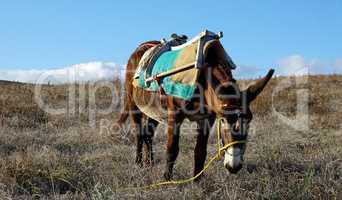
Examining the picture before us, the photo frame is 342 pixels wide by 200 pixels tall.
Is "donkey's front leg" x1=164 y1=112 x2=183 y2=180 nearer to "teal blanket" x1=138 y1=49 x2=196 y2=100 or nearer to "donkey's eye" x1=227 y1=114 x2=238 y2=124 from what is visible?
"teal blanket" x1=138 y1=49 x2=196 y2=100

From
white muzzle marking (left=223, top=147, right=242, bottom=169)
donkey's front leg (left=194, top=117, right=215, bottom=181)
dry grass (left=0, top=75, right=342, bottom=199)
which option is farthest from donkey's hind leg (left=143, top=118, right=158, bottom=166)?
white muzzle marking (left=223, top=147, right=242, bottom=169)

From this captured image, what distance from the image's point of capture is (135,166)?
584 cm

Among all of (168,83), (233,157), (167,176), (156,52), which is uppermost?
(156,52)

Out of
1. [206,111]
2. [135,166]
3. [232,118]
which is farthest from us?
[135,166]

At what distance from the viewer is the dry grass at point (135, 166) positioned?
4609 mm

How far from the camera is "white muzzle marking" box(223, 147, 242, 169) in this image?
4.03m

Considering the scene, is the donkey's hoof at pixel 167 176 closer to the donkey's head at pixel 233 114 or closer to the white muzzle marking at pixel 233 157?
the donkey's head at pixel 233 114

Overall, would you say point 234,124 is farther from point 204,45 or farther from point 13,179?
point 13,179

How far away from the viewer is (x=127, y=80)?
7855 millimetres

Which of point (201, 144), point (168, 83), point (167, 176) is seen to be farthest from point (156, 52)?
point (167, 176)

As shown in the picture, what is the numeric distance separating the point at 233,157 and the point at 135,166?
210 centimetres

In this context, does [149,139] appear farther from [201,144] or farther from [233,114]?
[233,114]

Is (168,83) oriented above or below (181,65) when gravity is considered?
below

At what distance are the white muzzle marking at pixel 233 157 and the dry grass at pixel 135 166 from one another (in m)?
0.38
